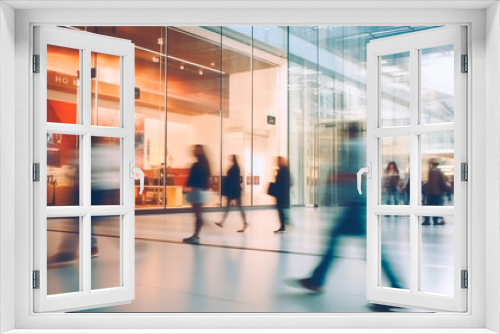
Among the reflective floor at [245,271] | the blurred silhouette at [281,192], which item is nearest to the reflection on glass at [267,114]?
the blurred silhouette at [281,192]

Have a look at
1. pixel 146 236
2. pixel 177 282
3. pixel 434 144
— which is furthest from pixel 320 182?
pixel 177 282

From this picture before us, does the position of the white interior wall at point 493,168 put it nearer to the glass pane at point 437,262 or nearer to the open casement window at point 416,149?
the open casement window at point 416,149

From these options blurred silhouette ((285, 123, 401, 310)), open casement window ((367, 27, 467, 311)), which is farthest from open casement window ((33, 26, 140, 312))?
blurred silhouette ((285, 123, 401, 310))

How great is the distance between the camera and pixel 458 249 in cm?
271

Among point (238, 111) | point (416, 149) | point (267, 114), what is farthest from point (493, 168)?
point (267, 114)

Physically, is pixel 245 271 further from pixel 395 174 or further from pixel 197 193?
pixel 395 174

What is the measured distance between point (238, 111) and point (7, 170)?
51.1 ft

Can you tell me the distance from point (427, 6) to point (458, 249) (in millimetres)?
1405

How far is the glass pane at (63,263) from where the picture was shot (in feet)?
13.2

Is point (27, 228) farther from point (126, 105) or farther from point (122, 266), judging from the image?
point (126, 105)

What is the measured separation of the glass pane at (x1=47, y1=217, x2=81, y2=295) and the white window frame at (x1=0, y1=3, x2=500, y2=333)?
2.64 ft

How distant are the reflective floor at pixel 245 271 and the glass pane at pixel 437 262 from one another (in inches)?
0.4

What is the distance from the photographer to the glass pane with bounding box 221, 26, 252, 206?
1664 centimetres

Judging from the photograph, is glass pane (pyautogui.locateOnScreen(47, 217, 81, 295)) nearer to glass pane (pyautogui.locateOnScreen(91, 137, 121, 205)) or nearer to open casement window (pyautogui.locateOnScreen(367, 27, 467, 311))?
glass pane (pyautogui.locateOnScreen(91, 137, 121, 205))
